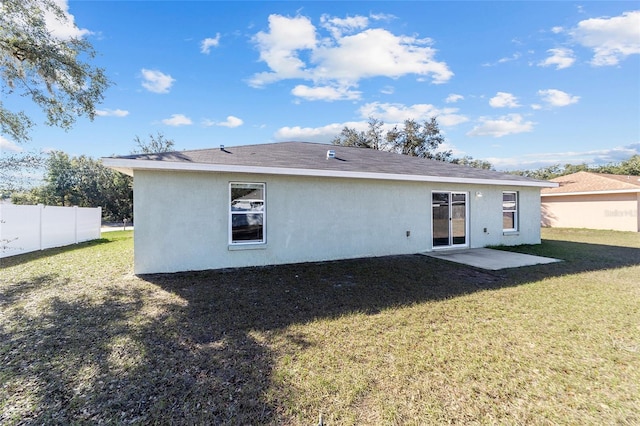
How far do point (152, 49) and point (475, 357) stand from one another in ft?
48.5

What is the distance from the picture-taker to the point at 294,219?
28.0 feet

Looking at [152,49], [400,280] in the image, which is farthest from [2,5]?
[400,280]

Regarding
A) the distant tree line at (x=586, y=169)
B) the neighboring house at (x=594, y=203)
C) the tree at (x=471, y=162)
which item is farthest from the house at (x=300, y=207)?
the distant tree line at (x=586, y=169)

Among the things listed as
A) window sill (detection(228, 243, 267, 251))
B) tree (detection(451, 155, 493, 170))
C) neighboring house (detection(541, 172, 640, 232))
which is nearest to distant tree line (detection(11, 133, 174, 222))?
window sill (detection(228, 243, 267, 251))

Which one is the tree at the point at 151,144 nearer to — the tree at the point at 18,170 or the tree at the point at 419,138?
the tree at the point at 419,138

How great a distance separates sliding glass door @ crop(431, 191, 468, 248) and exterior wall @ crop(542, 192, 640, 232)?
14.9m

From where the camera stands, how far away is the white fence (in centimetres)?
949

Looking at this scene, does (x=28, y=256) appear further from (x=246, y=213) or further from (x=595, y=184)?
(x=595, y=184)

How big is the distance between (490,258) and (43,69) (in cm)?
1368

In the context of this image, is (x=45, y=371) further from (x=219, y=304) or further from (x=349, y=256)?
(x=349, y=256)

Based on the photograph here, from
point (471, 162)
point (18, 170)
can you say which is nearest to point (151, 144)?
point (18, 170)

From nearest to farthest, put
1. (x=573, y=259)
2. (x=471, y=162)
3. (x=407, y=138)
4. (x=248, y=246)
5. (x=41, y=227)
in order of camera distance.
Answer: (x=248, y=246) < (x=573, y=259) < (x=41, y=227) < (x=407, y=138) < (x=471, y=162)

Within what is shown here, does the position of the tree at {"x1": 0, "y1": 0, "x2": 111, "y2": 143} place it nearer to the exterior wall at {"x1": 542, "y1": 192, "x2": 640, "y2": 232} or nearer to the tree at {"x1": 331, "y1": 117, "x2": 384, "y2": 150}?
the tree at {"x1": 331, "y1": 117, "x2": 384, "y2": 150}

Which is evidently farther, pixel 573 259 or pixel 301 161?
pixel 573 259
